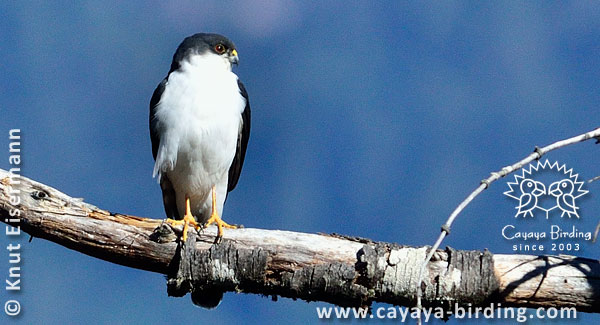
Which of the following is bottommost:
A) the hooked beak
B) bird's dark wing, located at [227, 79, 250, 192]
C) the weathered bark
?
the weathered bark

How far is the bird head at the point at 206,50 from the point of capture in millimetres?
7266

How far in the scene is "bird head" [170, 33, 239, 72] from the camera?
727 cm

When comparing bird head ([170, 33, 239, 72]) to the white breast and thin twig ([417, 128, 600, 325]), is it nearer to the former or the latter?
the white breast

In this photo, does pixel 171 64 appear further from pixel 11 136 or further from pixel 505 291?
pixel 505 291

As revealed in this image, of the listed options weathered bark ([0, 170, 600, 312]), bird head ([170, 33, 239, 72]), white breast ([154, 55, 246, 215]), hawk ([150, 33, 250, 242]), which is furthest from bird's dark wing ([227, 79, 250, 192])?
weathered bark ([0, 170, 600, 312])

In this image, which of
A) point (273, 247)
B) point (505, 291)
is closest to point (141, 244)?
point (273, 247)

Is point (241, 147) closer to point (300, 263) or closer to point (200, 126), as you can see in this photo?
point (200, 126)

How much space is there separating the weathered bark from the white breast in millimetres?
1556

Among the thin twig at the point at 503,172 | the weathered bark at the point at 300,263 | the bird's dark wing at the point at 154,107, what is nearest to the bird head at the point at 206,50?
the bird's dark wing at the point at 154,107

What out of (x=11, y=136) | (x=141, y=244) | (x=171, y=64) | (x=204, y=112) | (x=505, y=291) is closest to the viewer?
(x=505, y=291)

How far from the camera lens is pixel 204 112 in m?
6.81

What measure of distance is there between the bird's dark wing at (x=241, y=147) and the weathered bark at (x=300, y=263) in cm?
197

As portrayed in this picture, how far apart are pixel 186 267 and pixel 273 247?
663 mm

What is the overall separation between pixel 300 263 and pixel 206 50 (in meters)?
3.09
